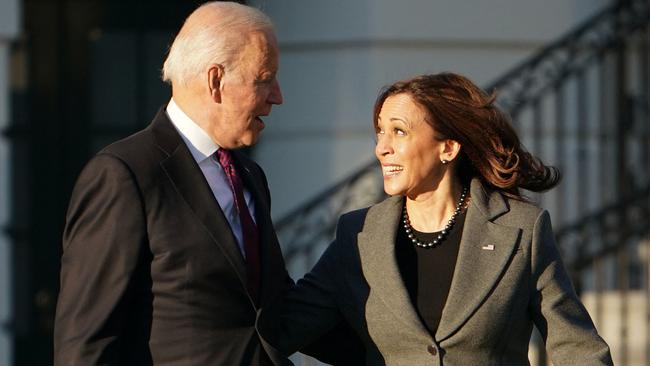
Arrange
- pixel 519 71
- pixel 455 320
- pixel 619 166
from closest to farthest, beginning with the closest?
pixel 455 320
pixel 519 71
pixel 619 166

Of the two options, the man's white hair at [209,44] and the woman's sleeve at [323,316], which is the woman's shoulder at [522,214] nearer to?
the woman's sleeve at [323,316]

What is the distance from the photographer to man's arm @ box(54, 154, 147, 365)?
3.38 m

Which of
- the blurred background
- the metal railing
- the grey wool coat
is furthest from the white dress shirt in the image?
the blurred background

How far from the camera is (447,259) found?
403 centimetres

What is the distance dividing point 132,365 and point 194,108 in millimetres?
645

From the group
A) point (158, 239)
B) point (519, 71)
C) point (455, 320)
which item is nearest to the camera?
point (158, 239)

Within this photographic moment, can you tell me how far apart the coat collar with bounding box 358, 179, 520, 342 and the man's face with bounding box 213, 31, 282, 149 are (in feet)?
1.92

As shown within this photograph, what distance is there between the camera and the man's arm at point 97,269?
133 inches

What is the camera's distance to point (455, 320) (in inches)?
153

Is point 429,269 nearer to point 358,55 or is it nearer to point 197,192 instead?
point 197,192

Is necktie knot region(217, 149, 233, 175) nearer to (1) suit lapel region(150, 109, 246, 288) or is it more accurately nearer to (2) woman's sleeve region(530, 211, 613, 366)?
(1) suit lapel region(150, 109, 246, 288)

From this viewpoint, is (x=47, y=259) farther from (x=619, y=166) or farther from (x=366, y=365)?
(x=366, y=365)

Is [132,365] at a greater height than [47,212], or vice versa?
[132,365]

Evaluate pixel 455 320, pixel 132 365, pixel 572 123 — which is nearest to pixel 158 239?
pixel 132 365
